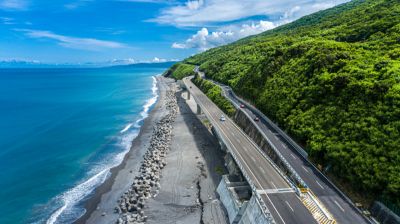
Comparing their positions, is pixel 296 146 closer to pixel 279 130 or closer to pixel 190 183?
pixel 279 130

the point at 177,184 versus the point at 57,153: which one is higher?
the point at 57,153

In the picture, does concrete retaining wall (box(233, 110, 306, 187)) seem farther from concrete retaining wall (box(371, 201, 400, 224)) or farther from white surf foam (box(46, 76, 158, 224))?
white surf foam (box(46, 76, 158, 224))

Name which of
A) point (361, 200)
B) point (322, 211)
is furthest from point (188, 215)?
point (361, 200)

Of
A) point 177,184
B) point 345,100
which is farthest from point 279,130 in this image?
point 177,184

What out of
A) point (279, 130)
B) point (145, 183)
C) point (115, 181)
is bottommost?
point (115, 181)

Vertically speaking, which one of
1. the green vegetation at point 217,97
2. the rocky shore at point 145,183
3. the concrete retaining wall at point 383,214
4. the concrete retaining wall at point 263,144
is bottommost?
the rocky shore at point 145,183

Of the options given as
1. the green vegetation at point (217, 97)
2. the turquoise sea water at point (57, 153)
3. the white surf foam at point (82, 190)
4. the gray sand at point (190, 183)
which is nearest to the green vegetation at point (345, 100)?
the green vegetation at point (217, 97)

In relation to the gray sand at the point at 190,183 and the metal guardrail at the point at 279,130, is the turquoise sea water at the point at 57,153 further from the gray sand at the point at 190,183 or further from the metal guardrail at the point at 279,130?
the metal guardrail at the point at 279,130
